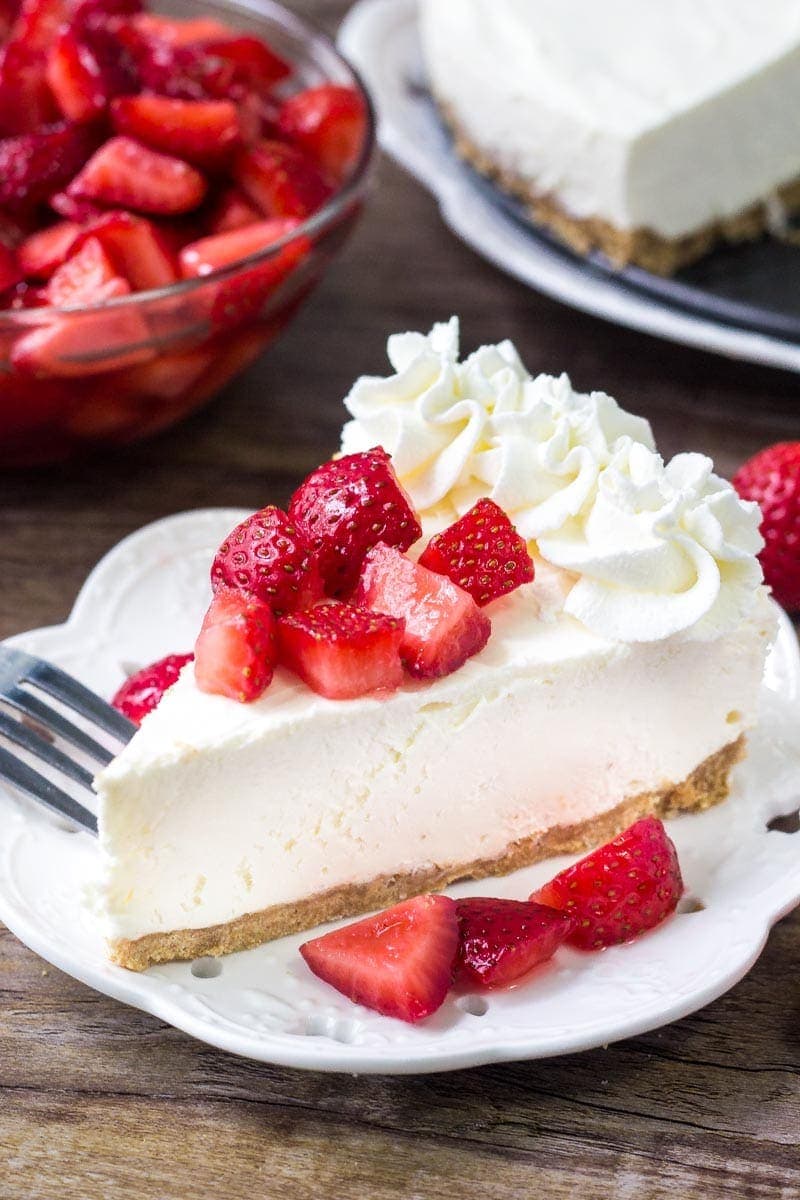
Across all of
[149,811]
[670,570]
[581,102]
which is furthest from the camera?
[581,102]

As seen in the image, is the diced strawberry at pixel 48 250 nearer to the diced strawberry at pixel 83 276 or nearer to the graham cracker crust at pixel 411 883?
the diced strawberry at pixel 83 276

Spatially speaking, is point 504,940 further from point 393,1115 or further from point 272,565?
point 272,565

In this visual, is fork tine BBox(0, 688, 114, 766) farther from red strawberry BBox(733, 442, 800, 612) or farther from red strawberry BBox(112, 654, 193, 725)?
red strawberry BBox(733, 442, 800, 612)

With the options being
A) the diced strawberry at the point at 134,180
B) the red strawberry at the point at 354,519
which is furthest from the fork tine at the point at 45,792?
the diced strawberry at the point at 134,180

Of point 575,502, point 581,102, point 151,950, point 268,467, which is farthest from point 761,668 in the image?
point 581,102

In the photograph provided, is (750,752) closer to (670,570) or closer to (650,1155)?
(670,570)

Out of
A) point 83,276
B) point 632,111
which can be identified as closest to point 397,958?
point 83,276
